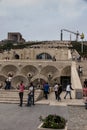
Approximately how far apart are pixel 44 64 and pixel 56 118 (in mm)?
30993

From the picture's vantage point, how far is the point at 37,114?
1750 centimetres

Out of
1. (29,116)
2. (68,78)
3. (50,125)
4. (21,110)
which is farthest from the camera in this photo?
(68,78)

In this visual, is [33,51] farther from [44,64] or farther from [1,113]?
[1,113]

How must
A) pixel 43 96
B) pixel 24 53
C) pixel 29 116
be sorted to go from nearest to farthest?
pixel 29 116, pixel 43 96, pixel 24 53

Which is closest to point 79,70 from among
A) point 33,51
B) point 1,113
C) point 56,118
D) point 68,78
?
point 68,78

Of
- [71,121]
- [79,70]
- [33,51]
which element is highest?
[33,51]

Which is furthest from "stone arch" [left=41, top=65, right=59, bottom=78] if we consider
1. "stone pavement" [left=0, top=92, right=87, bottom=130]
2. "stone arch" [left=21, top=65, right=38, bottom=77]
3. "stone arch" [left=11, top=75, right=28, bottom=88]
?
"stone pavement" [left=0, top=92, right=87, bottom=130]

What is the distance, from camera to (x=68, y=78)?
137 ft

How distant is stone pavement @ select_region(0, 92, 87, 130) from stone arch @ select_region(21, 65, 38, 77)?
2006 centimetres

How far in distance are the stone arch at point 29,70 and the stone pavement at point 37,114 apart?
65.8 feet

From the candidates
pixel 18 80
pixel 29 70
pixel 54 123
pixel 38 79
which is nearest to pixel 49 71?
pixel 29 70

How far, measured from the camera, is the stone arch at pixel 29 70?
43.2 metres

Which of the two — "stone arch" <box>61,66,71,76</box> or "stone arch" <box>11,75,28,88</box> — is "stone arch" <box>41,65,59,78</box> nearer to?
"stone arch" <box>61,66,71,76</box>

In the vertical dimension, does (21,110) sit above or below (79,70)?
below
